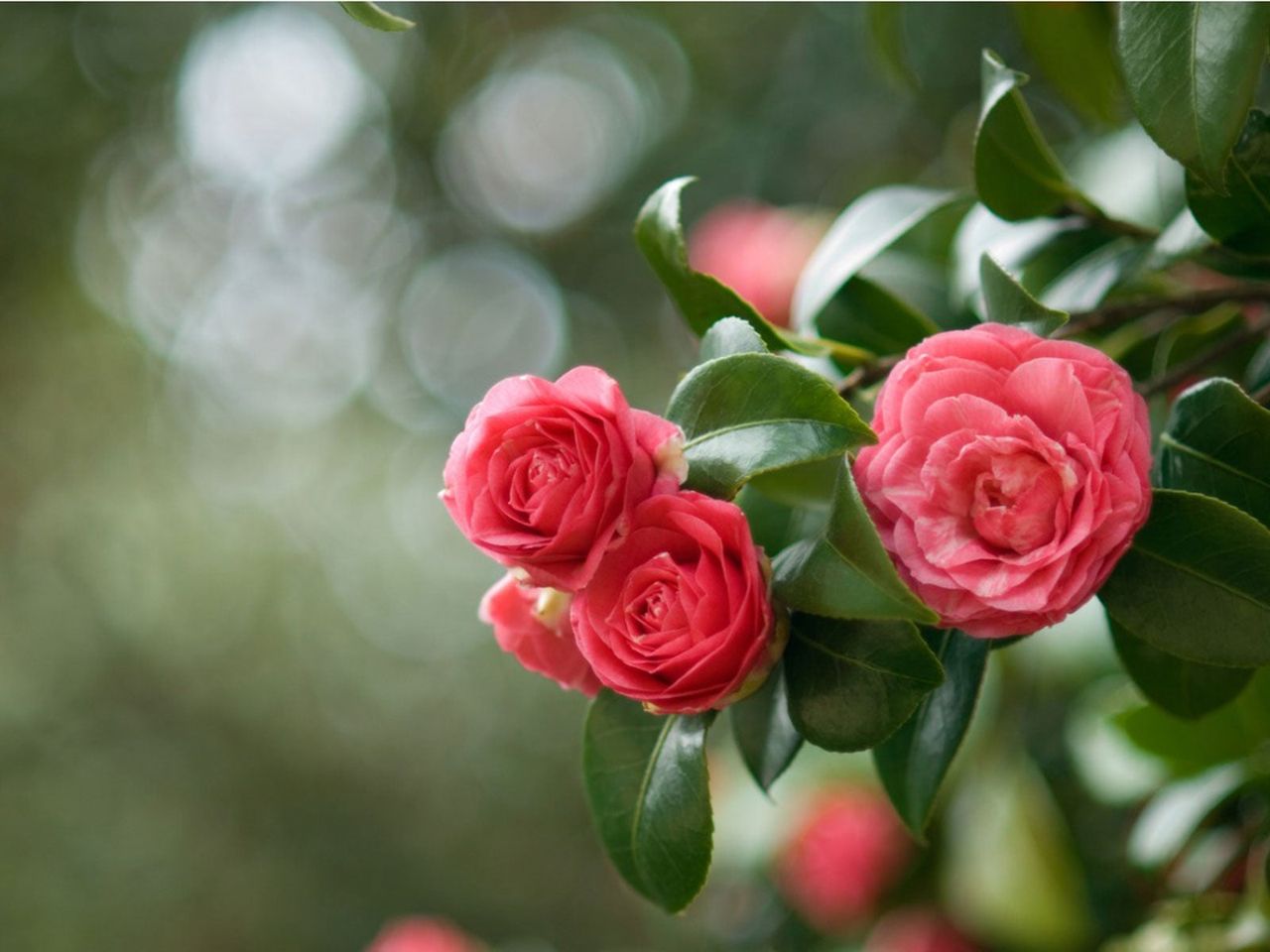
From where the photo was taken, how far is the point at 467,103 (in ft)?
9.50

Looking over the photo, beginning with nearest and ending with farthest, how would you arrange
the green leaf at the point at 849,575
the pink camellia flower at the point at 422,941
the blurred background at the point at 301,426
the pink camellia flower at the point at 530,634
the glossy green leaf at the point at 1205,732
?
the green leaf at the point at 849,575 → the pink camellia flower at the point at 530,634 → the glossy green leaf at the point at 1205,732 → the pink camellia flower at the point at 422,941 → the blurred background at the point at 301,426

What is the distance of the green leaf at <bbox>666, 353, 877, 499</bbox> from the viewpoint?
39 centimetres

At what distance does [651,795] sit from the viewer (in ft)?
1.55

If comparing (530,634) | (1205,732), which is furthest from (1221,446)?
(1205,732)

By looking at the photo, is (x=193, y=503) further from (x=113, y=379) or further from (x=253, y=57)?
(x=253, y=57)

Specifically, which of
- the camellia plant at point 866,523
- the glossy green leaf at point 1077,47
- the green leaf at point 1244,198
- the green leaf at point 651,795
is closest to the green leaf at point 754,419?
the camellia plant at point 866,523

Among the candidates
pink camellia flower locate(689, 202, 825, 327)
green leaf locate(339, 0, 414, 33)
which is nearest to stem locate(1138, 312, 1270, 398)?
green leaf locate(339, 0, 414, 33)

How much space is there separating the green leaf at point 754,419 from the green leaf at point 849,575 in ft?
0.05

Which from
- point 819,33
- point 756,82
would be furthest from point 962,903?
point 756,82

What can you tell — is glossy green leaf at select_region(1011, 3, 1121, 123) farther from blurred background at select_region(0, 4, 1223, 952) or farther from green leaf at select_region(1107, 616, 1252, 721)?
blurred background at select_region(0, 4, 1223, 952)

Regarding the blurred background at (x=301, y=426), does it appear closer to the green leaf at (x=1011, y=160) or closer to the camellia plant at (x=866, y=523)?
the green leaf at (x=1011, y=160)

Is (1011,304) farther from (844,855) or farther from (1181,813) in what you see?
(844,855)

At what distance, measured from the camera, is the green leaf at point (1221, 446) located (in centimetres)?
45

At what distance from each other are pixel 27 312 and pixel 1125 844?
2668mm
